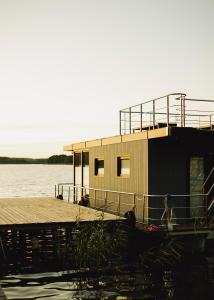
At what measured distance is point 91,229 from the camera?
1518 centimetres

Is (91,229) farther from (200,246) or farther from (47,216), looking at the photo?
(200,246)

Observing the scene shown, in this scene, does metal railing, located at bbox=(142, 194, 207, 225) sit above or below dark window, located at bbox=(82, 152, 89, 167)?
below

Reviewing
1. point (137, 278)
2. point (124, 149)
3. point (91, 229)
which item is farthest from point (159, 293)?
point (124, 149)

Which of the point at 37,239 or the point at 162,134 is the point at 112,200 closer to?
the point at 37,239

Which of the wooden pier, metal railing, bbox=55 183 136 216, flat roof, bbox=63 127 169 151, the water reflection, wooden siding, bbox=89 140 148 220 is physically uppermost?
flat roof, bbox=63 127 169 151

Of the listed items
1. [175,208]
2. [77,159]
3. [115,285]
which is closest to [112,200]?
[175,208]

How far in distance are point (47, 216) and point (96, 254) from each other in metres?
3.25

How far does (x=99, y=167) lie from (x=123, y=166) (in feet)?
10.4

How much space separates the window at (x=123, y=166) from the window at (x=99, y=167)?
7.22ft

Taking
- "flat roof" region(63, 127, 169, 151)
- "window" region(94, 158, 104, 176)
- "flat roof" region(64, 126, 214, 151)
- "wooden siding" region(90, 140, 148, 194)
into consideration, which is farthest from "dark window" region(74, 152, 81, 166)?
"flat roof" region(64, 126, 214, 151)

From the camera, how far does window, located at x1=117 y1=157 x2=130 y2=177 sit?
19.1 meters

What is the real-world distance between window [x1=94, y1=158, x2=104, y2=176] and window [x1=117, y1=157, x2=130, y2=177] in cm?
220

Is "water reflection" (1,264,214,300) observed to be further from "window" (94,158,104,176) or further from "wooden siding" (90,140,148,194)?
"window" (94,158,104,176)

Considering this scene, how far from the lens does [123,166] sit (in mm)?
19641
